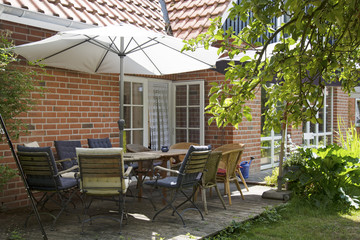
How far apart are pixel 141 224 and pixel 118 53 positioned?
8.06ft

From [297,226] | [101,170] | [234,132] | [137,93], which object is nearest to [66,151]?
[101,170]

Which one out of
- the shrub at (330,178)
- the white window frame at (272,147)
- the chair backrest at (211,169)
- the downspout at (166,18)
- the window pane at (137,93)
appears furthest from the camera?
the white window frame at (272,147)

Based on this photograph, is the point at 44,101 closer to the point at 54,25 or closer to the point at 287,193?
the point at 54,25

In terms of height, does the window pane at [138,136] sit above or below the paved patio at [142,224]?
above

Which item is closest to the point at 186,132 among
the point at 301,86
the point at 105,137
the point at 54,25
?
Result: the point at 105,137

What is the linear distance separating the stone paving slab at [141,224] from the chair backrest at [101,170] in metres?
0.49

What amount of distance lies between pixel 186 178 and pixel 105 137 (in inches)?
108

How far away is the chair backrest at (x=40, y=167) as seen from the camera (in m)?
5.05

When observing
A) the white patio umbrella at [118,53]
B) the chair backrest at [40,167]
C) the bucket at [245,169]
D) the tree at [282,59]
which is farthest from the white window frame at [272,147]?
the tree at [282,59]

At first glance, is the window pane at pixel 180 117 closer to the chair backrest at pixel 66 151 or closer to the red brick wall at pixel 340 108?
the chair backrest at pixel 66 151

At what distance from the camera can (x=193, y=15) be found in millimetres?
9484

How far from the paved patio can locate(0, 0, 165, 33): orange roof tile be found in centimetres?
291

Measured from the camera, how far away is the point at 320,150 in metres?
7.01

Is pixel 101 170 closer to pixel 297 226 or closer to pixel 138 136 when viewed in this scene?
pixel 297 226
